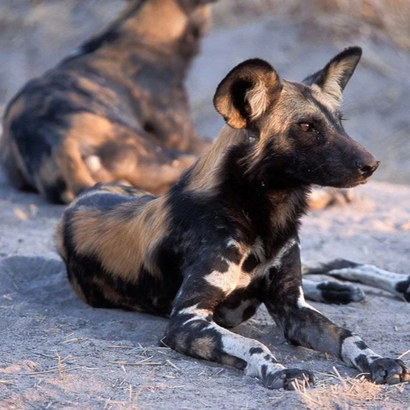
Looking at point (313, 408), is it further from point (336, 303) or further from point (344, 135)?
point (336, 303)

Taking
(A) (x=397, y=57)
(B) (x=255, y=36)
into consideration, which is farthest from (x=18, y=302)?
(B) (x=255, y=36)

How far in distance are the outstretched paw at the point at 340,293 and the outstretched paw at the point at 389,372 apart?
1179mm

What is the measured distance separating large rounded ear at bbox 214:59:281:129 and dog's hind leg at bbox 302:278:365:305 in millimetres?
1078

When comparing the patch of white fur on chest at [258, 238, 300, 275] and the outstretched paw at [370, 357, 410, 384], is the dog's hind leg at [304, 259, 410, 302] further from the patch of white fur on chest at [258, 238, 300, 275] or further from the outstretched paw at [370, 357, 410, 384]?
the outstretched paw at [370, 357, 410, 384]

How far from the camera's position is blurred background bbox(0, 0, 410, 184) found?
9672mm

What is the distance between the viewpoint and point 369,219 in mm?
5902

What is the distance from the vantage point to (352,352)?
9.92 feet

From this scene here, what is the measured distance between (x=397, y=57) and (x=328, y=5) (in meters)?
1.04

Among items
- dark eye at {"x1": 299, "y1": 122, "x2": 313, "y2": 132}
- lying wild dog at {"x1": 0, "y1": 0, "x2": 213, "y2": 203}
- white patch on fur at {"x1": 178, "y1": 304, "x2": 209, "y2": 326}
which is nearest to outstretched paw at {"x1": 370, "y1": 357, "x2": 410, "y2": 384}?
white patch on fur at {"x1": 178, "y1": 304, "x2": 209, "y2": 326}

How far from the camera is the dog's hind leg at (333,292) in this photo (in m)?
4.06

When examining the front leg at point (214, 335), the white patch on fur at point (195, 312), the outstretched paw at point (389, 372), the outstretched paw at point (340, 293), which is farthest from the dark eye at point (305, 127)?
the outstretched paw at point (340, 293)

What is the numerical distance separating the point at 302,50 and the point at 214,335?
825 centimetres

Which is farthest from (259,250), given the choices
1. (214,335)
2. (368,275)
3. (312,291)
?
(368,275)

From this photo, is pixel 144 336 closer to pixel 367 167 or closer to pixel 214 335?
pixel 214 335
